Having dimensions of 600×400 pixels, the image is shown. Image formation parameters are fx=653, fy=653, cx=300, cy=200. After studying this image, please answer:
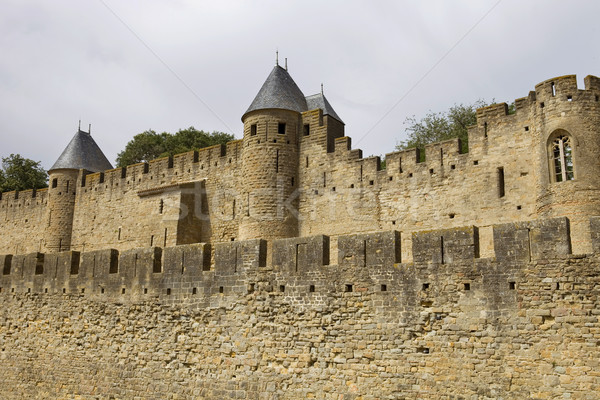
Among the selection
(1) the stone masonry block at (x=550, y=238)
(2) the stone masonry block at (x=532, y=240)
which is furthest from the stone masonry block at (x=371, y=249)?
(1) the stone masonry block at (x=550, y=238)

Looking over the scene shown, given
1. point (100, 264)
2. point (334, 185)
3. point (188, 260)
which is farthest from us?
point (334, 185)

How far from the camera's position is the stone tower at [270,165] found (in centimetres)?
2288

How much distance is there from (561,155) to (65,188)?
22495 millimetres

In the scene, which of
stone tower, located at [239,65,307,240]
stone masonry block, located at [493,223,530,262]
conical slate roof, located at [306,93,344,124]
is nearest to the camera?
stone masonry block, located at [493,223,530,262]

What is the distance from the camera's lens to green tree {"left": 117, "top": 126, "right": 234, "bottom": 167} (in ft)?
130

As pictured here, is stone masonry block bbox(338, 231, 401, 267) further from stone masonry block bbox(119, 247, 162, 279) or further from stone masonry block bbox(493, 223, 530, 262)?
stone masonry block bbox(119, 247, 162, 279)

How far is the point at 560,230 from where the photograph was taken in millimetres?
8234

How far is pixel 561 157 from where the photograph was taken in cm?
1798

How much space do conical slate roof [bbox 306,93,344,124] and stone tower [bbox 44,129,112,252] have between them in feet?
38.3

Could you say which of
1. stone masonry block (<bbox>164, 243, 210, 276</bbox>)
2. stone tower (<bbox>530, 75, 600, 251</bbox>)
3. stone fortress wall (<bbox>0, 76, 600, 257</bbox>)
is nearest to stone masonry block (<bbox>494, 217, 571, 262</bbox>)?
stone masonry block (<bbox>164, 243, 210, 276</bbox>)

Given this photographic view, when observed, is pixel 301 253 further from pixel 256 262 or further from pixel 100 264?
pixel 100 264

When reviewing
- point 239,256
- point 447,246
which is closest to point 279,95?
point 239,256

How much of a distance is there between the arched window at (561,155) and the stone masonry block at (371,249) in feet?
33.2

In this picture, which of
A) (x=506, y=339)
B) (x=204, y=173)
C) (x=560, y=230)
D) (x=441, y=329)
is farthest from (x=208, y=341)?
(x=204, y=173)
